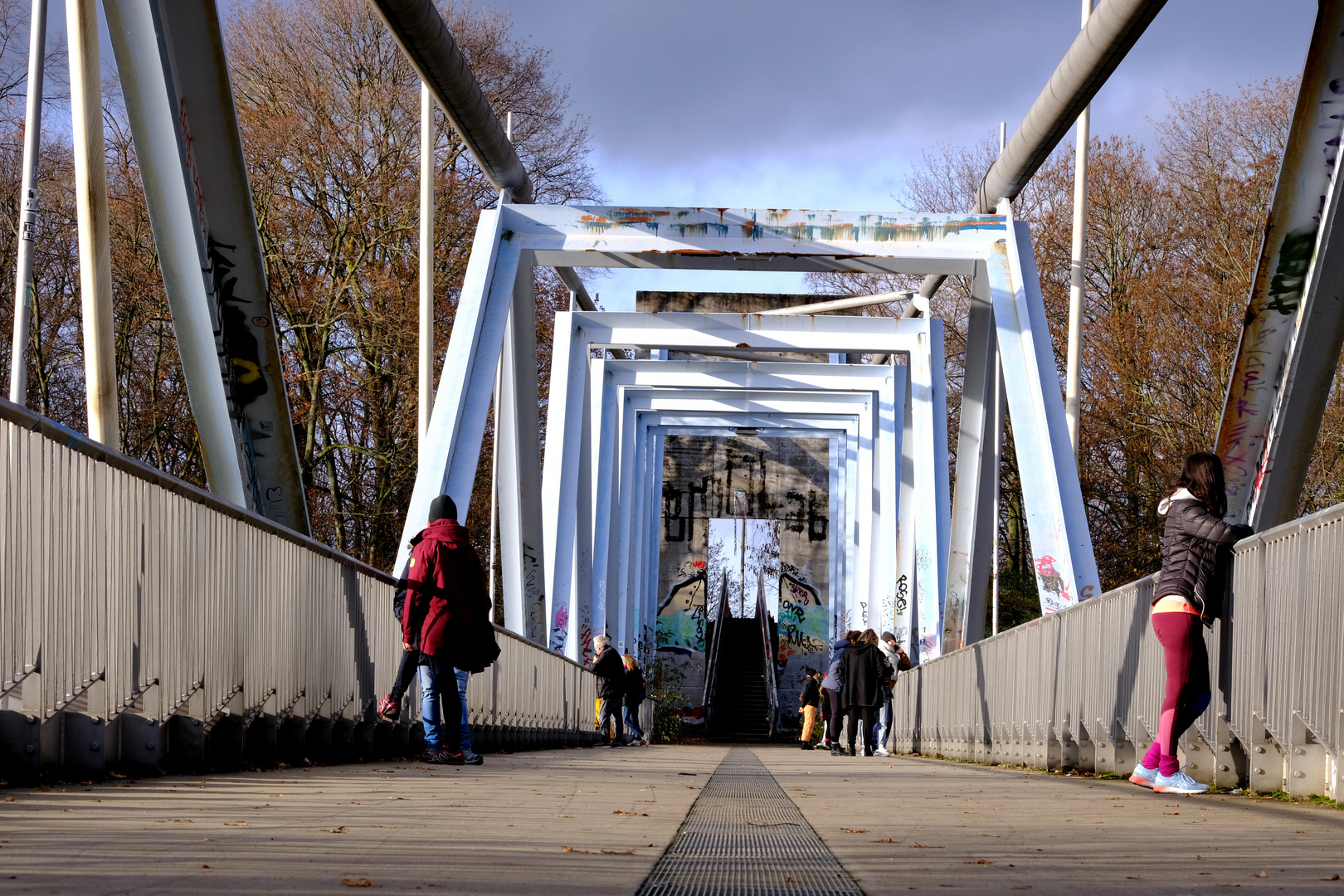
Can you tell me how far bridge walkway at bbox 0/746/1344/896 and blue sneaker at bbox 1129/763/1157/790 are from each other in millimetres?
234

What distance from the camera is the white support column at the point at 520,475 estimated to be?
18062 mm

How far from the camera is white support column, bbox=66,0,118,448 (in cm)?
1023

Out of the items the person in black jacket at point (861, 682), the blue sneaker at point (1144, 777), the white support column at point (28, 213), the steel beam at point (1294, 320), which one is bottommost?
the person in black jacket at point (861, 682)

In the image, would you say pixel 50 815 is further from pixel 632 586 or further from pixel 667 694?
pixel 667 694

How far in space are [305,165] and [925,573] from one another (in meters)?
12.7

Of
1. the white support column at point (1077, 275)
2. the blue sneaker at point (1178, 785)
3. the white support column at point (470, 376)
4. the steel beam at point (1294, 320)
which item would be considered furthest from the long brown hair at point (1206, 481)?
the white support column at point (1077, 275)

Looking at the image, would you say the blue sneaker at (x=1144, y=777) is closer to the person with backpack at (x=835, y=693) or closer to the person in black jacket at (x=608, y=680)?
the person with backpack at (x=835, y=693)

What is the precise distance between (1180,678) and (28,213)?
12823mm

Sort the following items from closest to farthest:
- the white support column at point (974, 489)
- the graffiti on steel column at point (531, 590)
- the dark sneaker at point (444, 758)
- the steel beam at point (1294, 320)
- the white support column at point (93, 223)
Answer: the steel beam at point (1294, 320)
the dark sneaker at point (444, 758)
the white support column at point (93, 223)
the white support column at point (974, 489)
the graffiti on steel column at point (531, 590)

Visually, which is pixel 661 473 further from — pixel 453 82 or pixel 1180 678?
pixel 1180 678

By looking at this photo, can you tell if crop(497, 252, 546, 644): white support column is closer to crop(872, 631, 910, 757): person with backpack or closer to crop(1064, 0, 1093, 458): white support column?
crop(872, 631, 910, 757): person with backpack

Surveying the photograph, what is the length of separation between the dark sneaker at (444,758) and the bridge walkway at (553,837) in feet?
5.74

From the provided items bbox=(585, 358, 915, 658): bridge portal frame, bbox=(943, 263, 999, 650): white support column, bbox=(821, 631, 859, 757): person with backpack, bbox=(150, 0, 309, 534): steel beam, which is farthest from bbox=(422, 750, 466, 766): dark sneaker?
bbox=(585, 358, 915, 658): bridge portal frame

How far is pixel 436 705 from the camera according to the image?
28.6ft
